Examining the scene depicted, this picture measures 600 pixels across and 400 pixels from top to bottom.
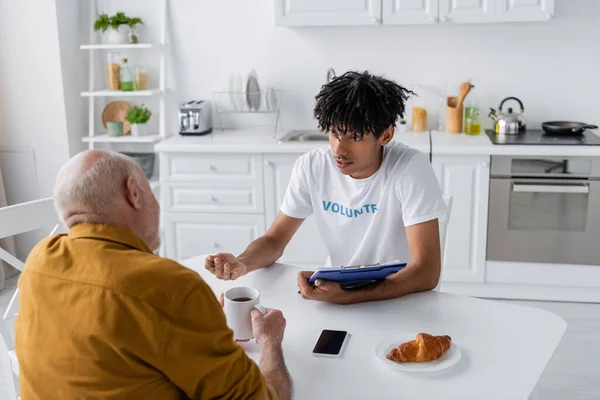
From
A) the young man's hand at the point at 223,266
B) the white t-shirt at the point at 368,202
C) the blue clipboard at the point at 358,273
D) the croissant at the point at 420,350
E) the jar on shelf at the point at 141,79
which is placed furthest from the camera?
the jar on shelf at the point at 141,79

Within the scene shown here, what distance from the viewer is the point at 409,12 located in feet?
11.5

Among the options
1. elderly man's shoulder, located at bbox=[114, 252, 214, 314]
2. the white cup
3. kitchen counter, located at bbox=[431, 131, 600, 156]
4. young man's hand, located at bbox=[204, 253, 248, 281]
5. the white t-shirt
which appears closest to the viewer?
elderly man's shoulder, located at bbox=[114, 252, 214, 314]

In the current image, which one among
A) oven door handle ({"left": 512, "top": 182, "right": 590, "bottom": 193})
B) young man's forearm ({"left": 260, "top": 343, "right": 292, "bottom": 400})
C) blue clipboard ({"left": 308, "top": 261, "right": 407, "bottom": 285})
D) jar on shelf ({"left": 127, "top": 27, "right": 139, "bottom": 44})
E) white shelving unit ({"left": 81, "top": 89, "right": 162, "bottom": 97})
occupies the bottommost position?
oven door handle ({"left": 512, "top": 182, "right": 590, "bottom": 193})

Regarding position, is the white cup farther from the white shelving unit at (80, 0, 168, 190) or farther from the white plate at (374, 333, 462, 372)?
the white shelving unit at (80, 0, 168, 190)

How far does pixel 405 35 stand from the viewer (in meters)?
3.85

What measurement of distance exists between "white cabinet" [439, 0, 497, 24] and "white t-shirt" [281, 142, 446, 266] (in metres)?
1.74

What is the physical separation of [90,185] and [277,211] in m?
2.48

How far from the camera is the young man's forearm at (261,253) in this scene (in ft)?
6.07

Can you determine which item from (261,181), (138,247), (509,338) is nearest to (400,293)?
(509,338)

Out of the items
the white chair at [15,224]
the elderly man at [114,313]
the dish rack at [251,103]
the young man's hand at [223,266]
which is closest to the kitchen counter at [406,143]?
the dish rack at [251,103]

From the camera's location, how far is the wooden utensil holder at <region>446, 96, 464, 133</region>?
370 centimetres

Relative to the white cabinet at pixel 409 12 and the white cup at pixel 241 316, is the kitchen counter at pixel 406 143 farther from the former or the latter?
the white cup at pixel 241 316

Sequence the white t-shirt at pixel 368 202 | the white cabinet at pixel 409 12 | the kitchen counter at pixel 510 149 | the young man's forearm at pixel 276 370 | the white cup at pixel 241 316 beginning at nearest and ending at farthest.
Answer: the young man's forearm at pixel 276 370
the white cup at pixel 241 316
the white t-shirt at pixel 368 202
the kitchen counter at pixel 510 149
the white cabinet at pixel 409 12

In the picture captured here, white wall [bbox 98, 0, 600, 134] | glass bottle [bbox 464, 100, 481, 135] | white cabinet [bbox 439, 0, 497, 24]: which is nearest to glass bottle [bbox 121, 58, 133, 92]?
white wall [bbox 98, 0, 600, 134]
